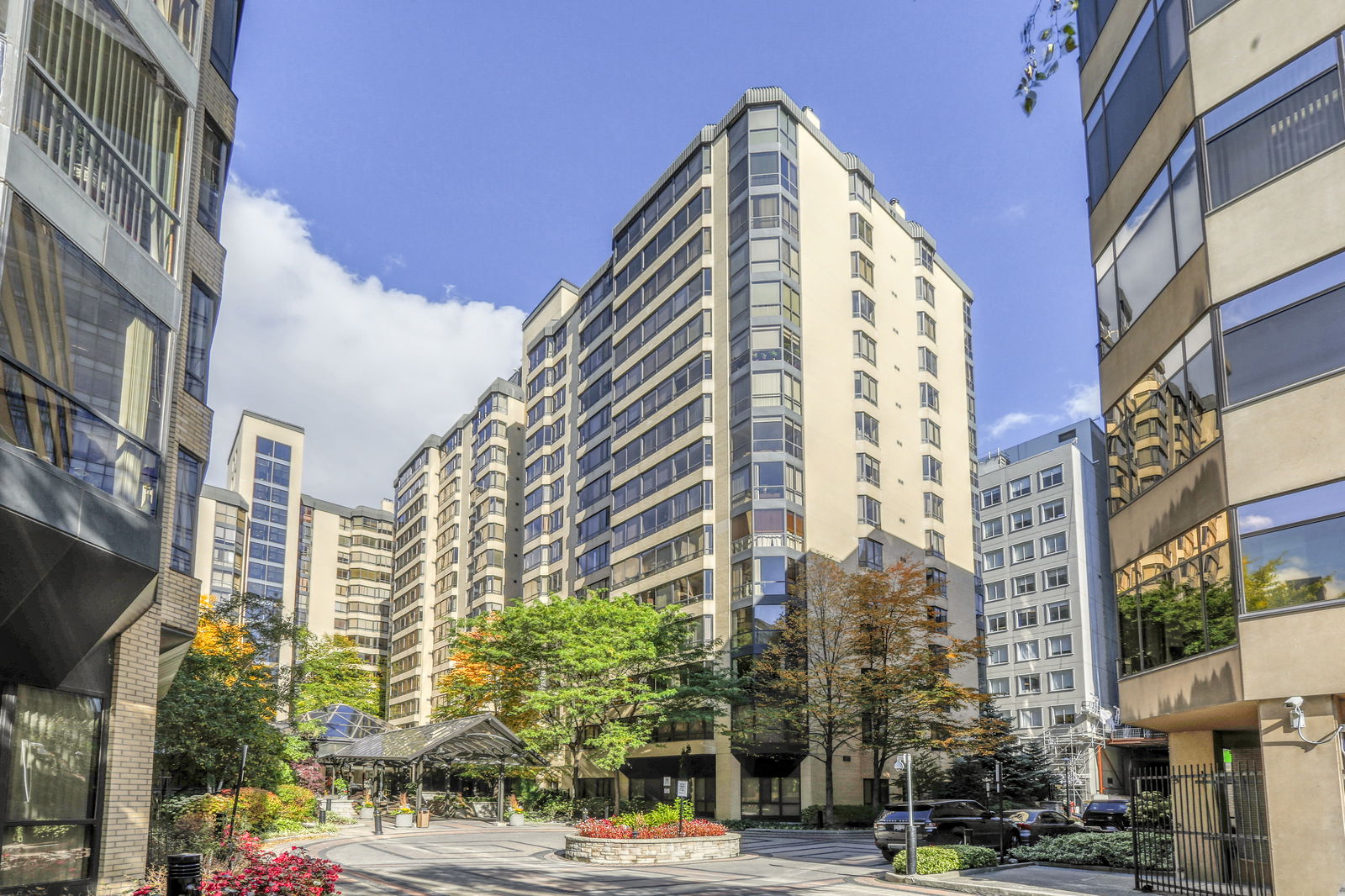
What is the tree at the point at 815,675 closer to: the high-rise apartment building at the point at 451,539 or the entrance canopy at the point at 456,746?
the entrance canopy at the point at 456,746

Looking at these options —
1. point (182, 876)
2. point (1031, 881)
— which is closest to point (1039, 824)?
point (1031, 881)

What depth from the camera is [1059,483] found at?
89875 millimetres

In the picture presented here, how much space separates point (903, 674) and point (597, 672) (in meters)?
13.6

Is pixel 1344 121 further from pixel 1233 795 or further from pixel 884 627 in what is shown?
pixel 884 627

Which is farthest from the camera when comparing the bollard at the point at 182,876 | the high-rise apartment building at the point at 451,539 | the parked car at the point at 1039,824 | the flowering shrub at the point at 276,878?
the high-rise apartment building at the point at 451,539

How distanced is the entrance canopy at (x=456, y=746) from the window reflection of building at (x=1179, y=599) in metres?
30.9

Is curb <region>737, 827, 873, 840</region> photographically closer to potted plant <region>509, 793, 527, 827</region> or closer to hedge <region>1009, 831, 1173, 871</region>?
potted plant <region>509, 793, 527, 827</region>

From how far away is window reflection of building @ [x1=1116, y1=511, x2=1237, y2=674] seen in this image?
60.7 feet

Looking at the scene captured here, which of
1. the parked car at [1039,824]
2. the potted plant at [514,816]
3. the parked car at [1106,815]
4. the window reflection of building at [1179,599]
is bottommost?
the potted plant at [514,816]

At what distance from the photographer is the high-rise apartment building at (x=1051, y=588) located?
84938 mm

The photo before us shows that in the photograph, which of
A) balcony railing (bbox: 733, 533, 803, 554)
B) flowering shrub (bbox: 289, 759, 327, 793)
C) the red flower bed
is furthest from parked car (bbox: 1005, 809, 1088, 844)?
flowering shrub (bbox: 289, 759, 327, 793)

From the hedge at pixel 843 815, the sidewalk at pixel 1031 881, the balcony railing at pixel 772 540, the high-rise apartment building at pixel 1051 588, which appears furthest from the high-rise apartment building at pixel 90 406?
the high-rise apartment building at pixel 1051 588

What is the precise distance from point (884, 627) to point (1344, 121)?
3414 cm

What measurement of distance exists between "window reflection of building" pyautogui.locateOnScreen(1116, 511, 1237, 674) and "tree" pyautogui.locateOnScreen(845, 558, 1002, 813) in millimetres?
24101
